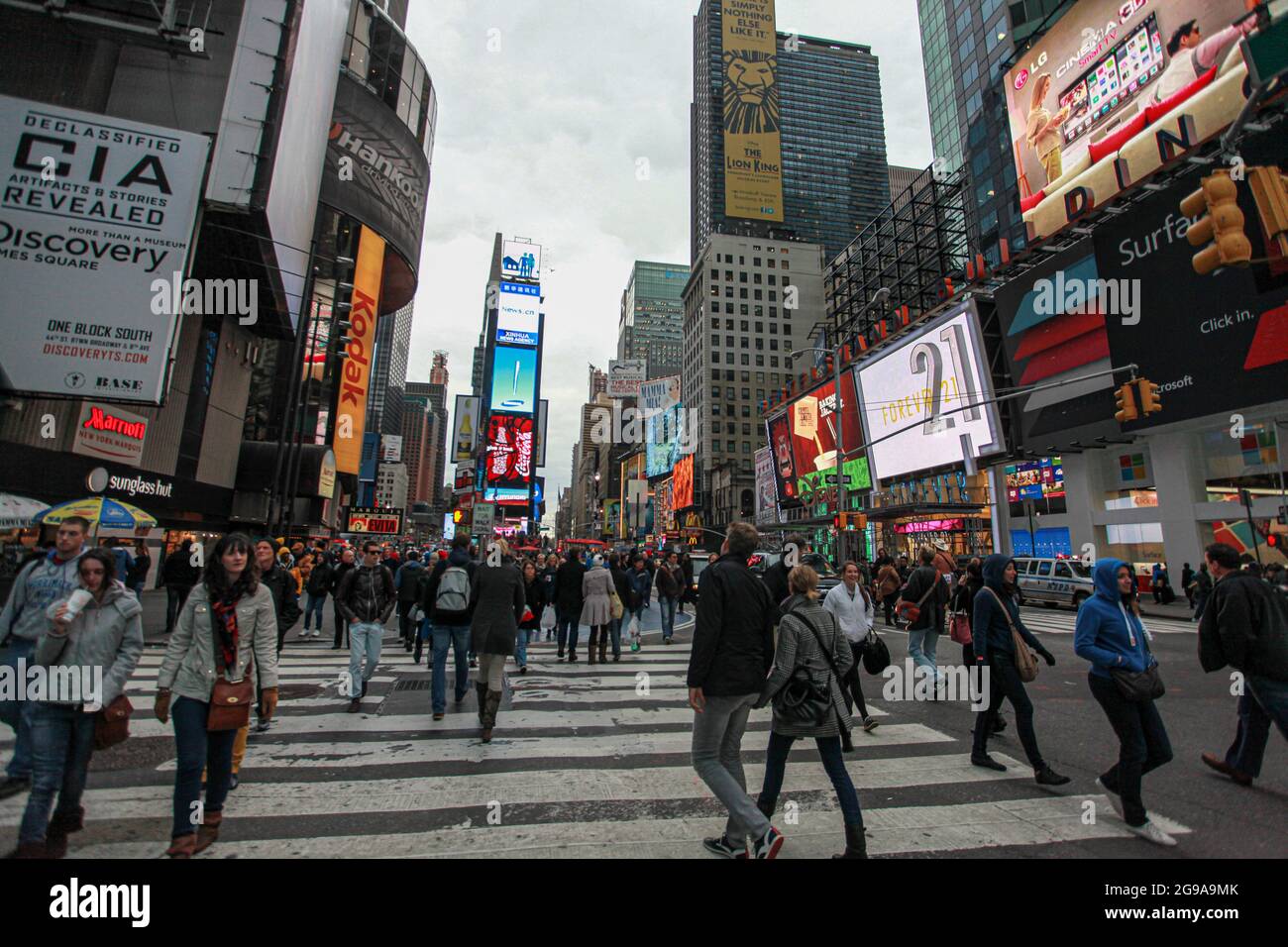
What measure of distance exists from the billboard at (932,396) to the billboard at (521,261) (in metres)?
43.7

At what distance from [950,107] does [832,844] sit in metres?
69.8

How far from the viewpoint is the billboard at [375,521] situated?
6450 centimetres

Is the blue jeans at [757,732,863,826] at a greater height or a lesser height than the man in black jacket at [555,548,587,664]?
lesser

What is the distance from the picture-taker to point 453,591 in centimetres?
717

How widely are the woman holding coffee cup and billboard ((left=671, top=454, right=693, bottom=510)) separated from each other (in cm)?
8715

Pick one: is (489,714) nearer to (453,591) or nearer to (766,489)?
(453,591)

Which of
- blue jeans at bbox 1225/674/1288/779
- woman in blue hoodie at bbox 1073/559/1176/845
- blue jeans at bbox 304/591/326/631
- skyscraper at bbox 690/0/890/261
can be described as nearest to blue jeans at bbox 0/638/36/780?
woman in blue hoodie at bbox 1073/559/1176/845


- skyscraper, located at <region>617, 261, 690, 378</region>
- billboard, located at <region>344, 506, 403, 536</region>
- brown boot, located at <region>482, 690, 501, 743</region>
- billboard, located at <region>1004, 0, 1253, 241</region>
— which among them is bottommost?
brown boot, located at <region>482, 690, 501, 743</region>

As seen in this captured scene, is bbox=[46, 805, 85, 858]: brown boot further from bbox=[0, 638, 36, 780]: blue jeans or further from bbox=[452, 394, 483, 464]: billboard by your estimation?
bbox=[452, 394, 483, 464]: billboard

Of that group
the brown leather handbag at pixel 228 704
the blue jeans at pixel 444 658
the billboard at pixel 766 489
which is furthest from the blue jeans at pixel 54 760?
the billboard at pixel 766 489

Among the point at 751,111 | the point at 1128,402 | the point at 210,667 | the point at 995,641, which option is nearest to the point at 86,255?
the point at 210,667

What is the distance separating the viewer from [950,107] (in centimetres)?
5566

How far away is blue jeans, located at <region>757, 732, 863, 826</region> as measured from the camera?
3.59 meters
